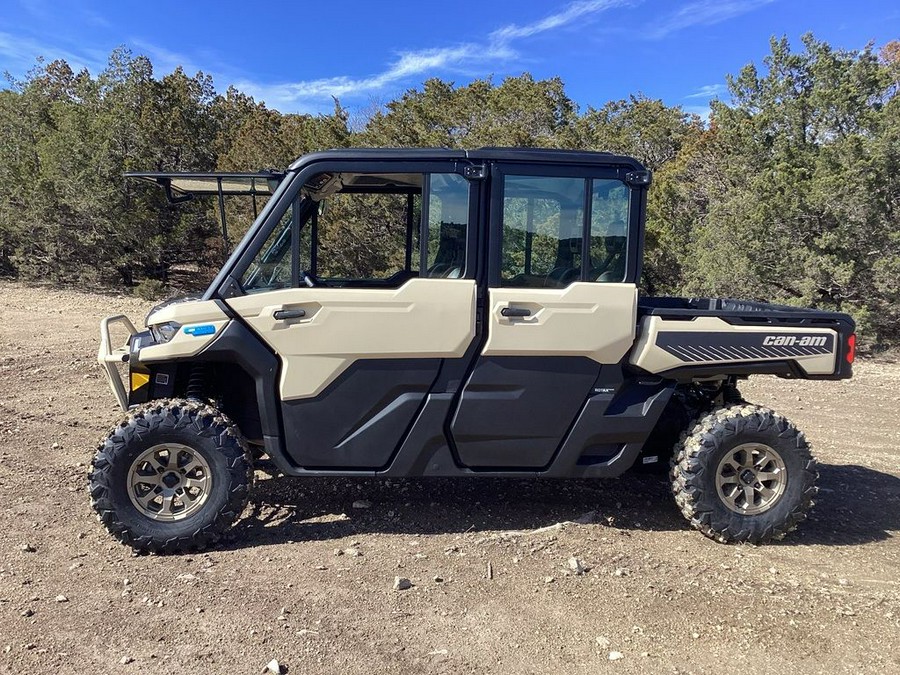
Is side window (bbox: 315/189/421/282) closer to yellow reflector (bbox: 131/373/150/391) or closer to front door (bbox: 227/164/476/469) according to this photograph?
front door (bbox: 227/164/476/469)

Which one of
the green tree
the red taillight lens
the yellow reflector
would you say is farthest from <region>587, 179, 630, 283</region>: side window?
the green tree

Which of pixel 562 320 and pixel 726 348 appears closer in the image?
pixel 562 320

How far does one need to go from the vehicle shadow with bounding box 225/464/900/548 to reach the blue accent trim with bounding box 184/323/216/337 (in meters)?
0.97

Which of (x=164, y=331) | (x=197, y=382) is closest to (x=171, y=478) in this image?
(x=197, y=382)

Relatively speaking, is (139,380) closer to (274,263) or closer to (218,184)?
(274,263)

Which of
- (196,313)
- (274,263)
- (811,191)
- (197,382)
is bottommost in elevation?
(197,382)

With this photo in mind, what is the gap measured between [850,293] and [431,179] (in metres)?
9.76

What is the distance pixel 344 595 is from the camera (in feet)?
11.0

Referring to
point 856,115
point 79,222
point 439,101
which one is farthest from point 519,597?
point 79,222

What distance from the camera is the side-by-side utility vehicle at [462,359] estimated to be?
3.77 meters

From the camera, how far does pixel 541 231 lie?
12.7 feet

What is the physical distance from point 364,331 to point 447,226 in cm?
76

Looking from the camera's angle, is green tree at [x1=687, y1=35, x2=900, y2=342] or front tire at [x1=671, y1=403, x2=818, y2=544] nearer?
front tire at [x1=671, y1=403, x2=818, y2=544]

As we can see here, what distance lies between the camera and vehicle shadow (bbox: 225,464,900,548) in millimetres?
4164
